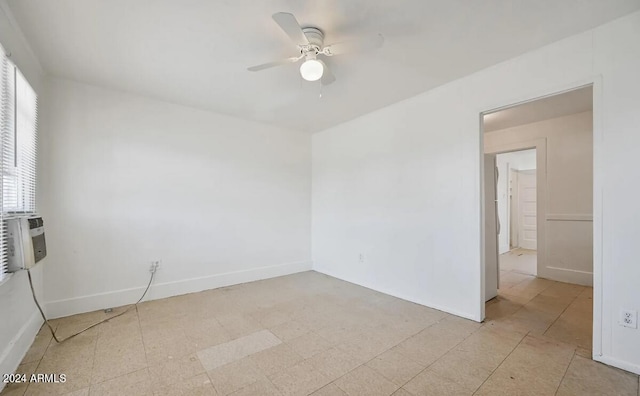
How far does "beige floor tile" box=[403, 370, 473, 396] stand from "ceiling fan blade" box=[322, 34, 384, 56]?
7.59ft

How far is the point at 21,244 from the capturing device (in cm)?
185

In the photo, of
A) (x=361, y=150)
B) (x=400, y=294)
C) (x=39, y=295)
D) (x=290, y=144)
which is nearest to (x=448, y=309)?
(x=400, y=294)

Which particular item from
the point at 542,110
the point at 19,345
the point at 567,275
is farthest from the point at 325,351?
the point at 542,110

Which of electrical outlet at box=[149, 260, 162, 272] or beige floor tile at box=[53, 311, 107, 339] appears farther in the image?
electrical outlet at box=[149, 260, 162, 272]

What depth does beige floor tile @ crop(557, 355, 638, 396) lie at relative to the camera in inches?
66.1

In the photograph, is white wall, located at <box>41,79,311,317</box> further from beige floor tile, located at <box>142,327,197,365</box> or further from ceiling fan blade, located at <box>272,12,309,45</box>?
ceiling fan blade, located at <box>272,12,309,45</box>

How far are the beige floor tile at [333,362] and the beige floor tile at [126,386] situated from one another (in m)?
1.11

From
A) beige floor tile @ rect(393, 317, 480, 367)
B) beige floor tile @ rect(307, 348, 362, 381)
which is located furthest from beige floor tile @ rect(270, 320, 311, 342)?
beige floor tile @ rect(393, 317, 480, 367)

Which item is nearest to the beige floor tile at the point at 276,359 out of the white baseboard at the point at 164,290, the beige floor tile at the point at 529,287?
the white baseboard at the point at 164,290

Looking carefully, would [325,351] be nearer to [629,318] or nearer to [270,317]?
[270,317]

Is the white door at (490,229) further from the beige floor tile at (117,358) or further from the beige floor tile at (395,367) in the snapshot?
the beige floor tile at (117,358)

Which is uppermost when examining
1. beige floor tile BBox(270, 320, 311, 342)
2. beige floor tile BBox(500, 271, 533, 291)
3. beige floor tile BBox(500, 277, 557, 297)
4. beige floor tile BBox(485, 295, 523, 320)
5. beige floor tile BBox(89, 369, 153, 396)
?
beige floor tile BBox(89, 369, 153, 396)

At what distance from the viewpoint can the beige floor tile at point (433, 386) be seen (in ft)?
5.51

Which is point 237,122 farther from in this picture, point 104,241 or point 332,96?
point 104,241
